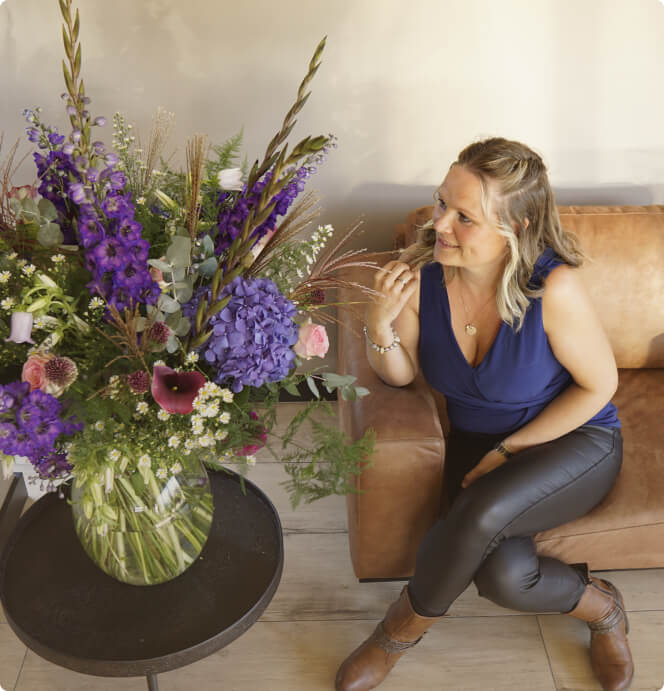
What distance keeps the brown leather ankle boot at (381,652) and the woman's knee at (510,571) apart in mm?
188

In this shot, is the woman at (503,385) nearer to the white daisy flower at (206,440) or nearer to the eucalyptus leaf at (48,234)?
the white daisy flower at (206,440)

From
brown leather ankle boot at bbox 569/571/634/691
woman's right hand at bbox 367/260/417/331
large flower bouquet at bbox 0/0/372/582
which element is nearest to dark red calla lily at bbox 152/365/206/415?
large flower bouquet at bbox 0/0/372/582

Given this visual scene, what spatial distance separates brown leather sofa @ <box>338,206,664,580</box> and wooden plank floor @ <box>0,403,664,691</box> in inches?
5.9

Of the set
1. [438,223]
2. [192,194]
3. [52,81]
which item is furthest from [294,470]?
[52,81]

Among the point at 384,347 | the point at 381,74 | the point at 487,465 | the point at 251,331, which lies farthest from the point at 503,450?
the point at 381,74

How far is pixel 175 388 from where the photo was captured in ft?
2.99

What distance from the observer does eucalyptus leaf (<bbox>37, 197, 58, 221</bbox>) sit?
91cm

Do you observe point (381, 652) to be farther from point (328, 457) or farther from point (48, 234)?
point (48, 234)

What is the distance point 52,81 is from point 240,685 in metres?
1.68

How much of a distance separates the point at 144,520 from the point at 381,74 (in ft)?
4.56

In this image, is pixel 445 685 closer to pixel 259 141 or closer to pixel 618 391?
pixel 618 391

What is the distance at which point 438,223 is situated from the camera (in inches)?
57.8

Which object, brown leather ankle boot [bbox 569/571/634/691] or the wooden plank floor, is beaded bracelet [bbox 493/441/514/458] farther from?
the wooden plank floor

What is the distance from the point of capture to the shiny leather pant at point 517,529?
4.92 ft
